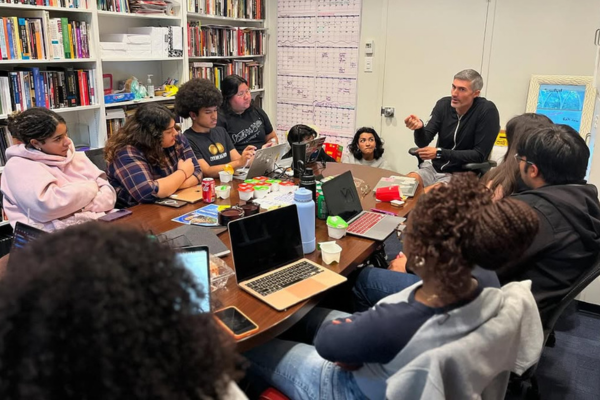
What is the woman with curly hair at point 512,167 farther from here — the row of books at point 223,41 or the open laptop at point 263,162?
the row of books at point 223,41

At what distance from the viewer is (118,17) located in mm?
3729

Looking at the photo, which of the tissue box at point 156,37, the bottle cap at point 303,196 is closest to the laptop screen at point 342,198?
the bottle cap at point 303,196

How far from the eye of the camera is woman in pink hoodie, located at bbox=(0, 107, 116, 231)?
2.06 meters

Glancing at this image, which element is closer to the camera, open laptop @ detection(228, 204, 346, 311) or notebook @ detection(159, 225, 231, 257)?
open laptop @ detection(228, 204, 346, 311)

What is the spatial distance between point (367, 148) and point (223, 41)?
5.63 feet

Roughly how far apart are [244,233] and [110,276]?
0.97m

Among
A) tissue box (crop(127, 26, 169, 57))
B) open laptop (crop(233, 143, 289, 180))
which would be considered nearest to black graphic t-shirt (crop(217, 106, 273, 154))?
open laptop (crop(233, 143, 289, 180))

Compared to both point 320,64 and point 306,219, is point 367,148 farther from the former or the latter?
point 306,219

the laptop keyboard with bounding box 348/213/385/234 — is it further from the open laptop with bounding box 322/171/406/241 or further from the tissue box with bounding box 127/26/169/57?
the tissue box with bounding box 127/26/169/57

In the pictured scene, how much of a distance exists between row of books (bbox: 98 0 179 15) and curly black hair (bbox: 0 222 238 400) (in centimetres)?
321

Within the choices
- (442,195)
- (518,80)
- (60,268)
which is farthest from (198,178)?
(518,80)

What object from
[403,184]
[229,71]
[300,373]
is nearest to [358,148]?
[229,71]

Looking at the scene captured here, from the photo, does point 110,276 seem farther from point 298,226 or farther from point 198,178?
point 198,178

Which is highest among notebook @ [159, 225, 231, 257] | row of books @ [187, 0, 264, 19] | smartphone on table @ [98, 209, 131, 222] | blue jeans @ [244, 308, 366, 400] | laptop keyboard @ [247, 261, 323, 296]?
row of books @ [187, 0, 264, 19]
